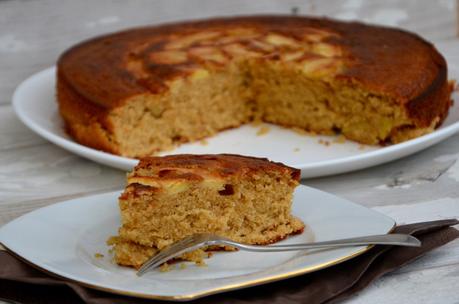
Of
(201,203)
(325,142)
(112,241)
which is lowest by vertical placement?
(325,142)

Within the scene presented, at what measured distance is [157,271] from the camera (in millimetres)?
2912

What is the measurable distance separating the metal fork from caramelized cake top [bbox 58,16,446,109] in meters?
1.46

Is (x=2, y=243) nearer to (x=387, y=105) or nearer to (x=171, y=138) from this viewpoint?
(x=171, y=138)

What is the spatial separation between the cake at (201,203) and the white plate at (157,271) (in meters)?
0.09

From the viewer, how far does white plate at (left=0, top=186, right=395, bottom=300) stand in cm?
272

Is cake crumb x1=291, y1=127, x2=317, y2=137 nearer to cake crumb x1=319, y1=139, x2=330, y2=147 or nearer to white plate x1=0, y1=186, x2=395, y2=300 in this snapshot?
cake crumb x1=319, y1=139, x2=330, y2=147

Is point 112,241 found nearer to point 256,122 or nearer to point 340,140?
point 340,140

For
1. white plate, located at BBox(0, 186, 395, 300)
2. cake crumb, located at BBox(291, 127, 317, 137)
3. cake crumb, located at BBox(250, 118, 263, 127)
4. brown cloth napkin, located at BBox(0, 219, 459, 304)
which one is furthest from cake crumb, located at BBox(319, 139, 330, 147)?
brown cloth napkin, located at BBox(0, 219, 459, 304)

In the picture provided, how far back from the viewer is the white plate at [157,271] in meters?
2.72

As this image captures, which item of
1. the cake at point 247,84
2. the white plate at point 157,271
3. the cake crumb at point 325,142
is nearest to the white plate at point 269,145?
the cake crumb at point 325,142

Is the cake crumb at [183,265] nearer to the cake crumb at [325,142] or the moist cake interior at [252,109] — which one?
the moist cake interior at [252,109]

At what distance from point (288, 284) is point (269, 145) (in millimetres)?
1656

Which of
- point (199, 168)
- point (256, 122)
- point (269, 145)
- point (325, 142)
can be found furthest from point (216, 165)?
point (256, 122)

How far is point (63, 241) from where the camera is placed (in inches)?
120
